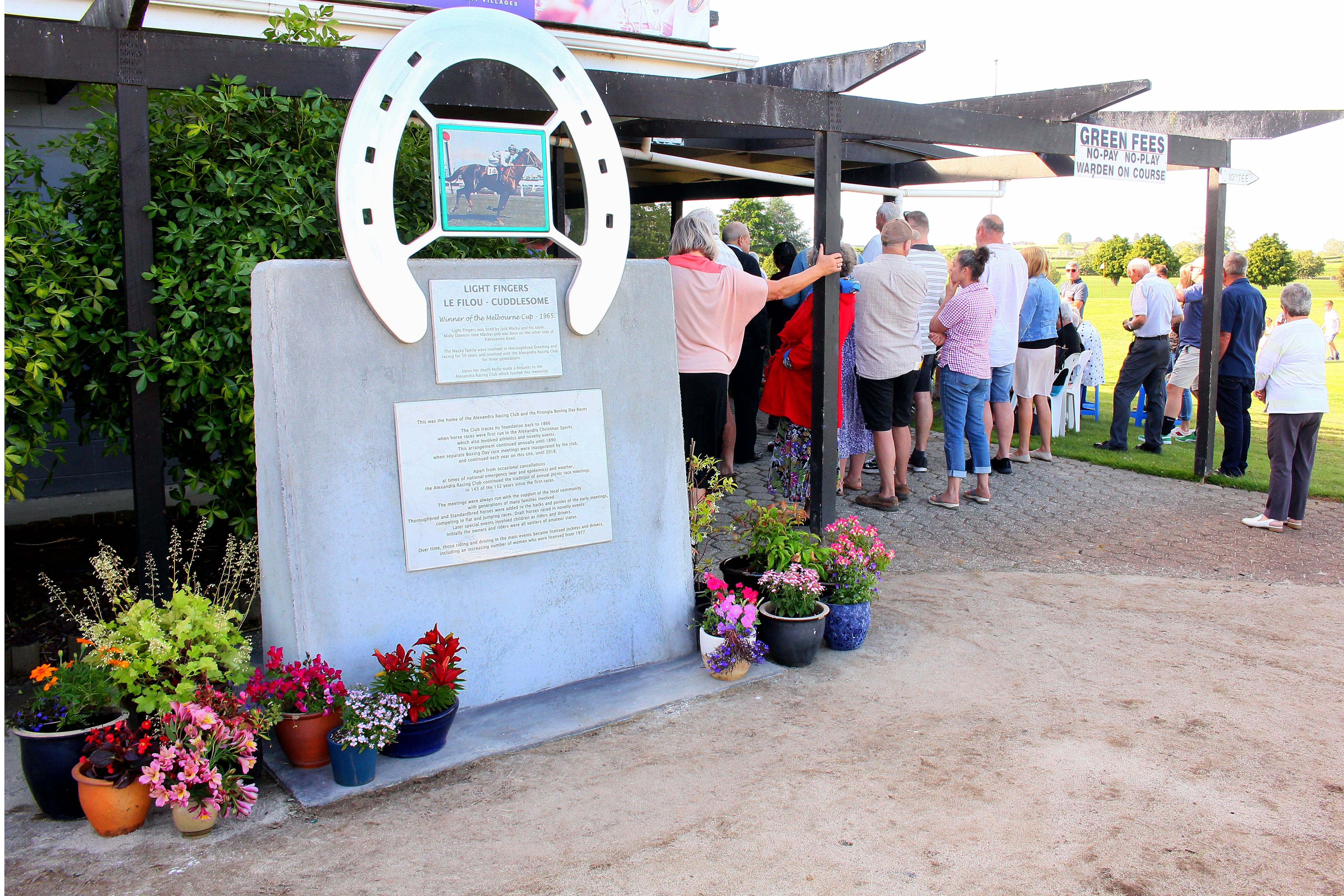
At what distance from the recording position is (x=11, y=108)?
6328 millimetres

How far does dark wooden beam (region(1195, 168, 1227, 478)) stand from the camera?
328 inches

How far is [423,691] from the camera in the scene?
3.39 metres

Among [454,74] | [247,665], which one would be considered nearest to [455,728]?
[247,665]

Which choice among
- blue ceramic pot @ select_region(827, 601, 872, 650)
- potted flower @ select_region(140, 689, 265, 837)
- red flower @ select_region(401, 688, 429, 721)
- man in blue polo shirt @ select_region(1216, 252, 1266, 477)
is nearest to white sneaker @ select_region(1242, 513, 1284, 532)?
man in blue polo shirt @ select_region(1216, 252, 1266, 477)

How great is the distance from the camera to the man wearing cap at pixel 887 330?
6730mm

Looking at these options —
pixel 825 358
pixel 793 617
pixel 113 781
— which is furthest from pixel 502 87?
pixel 113 781

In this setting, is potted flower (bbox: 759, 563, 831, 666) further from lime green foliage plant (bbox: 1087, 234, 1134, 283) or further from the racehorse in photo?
lime green foliage plant (bbox: 1087, 234, 1134, 283)

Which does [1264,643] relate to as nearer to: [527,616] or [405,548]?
[527,616]

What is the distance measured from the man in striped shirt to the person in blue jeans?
0.22 meters

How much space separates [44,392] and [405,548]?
1.61 meters

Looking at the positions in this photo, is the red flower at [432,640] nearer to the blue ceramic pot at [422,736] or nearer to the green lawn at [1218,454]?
the blue ceramic pot at [422,736]

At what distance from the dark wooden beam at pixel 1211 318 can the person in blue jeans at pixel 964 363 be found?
234 cm

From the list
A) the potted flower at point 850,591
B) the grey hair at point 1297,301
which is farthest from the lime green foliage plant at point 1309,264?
the potted flower at point 850,591

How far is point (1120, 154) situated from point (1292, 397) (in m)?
2.10
